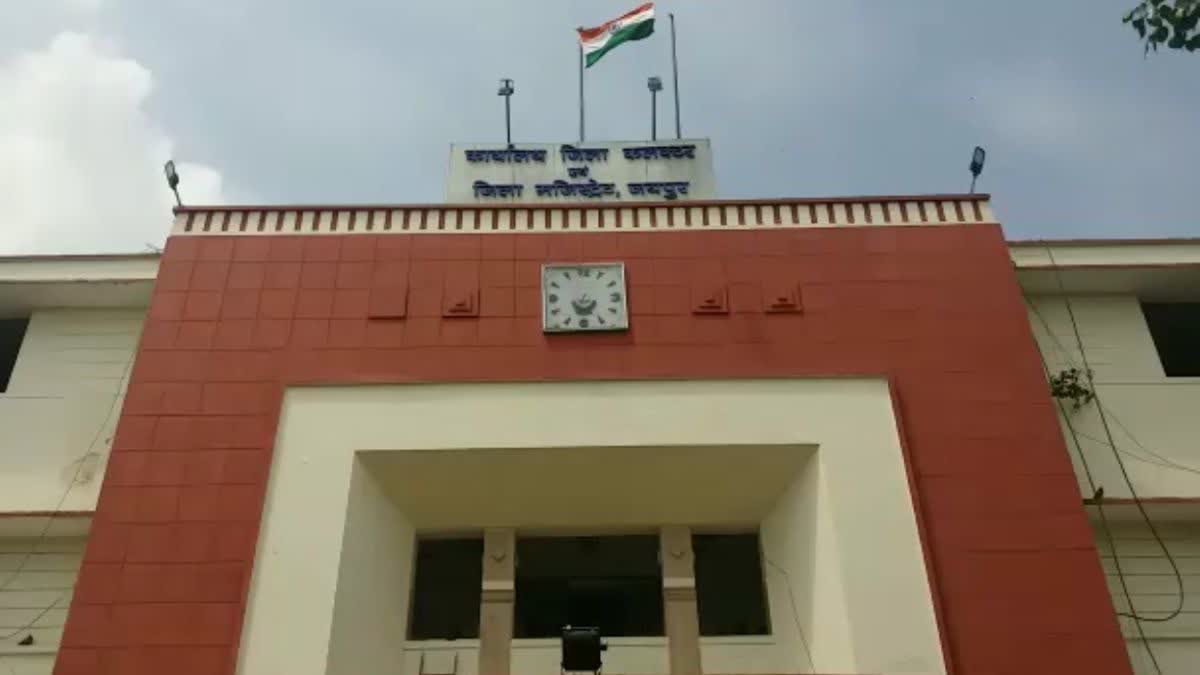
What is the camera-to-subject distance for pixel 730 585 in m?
10.3

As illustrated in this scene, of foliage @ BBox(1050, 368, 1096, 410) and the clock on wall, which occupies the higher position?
the clock on wall

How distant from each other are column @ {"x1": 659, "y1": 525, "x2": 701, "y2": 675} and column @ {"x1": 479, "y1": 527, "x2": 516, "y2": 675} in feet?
5.15

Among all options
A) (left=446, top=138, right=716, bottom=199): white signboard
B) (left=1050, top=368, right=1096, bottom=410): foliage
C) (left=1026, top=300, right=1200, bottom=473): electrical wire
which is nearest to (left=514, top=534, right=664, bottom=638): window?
(left=1050, top=368, right=1096, bottom=410): foliage

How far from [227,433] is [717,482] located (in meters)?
4.77

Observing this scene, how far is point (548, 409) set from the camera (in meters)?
9.20

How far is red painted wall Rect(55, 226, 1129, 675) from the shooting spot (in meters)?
8.18

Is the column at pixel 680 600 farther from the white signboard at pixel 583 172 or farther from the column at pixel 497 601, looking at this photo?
the white signboard at pixel 583 172

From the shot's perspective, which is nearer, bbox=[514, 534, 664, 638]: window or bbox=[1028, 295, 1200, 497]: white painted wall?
bbox=[1028, 295, 1200, 497]: white painted wall

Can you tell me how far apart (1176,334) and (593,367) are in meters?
7.19

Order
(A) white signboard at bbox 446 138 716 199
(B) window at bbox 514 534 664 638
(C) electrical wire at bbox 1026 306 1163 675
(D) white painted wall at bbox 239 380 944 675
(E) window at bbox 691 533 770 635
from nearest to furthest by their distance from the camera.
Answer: (D) white painted wall at bbox 239 380 944 675
(C) electrical wire at bbox 1026 306 1163 675
(E) window at bbox 691 533 770 635
(B) window at bbox 514 534 664 638
(A) white signboard at bbox 446 138 716 199

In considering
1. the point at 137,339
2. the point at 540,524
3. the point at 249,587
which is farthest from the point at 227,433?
the point at 540,524

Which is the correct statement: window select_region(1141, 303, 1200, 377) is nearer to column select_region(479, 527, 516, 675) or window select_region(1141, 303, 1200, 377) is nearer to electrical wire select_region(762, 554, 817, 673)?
electrical wire select_region(762, 554, 817, 673)

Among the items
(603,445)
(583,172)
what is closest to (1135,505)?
(603,445)

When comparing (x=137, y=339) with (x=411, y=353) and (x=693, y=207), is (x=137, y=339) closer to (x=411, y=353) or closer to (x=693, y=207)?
(x=411, y=353)
